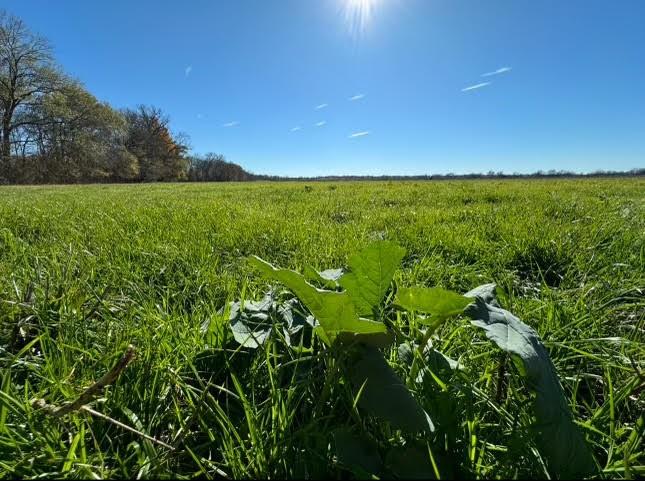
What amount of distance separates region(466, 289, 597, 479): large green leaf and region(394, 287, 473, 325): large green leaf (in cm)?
11

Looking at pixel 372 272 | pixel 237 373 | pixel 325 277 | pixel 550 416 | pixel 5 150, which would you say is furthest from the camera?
pixel 5 150

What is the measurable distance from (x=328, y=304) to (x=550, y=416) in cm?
49

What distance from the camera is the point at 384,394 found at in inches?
27.4

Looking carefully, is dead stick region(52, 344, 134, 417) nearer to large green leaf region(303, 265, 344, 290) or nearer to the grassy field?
the grassy field

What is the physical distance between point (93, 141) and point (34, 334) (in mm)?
40668

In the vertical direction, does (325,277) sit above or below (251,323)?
above

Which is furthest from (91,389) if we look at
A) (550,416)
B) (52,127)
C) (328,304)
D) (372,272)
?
(52,127)

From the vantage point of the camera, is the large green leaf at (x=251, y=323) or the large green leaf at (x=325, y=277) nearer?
the large green leaf at (x=325, y=277)

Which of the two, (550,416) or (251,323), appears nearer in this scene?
(550,416)

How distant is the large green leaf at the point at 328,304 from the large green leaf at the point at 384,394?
0.28ft

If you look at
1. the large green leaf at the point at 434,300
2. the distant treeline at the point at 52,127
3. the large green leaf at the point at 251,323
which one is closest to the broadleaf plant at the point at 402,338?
the large green leaf at the point at 434,300

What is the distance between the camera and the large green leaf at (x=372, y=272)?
2.57ft

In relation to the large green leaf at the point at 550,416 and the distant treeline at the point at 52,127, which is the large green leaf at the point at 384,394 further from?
the distant treeline at the point at 52,127

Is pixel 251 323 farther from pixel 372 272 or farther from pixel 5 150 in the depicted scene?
pixel 5 150
